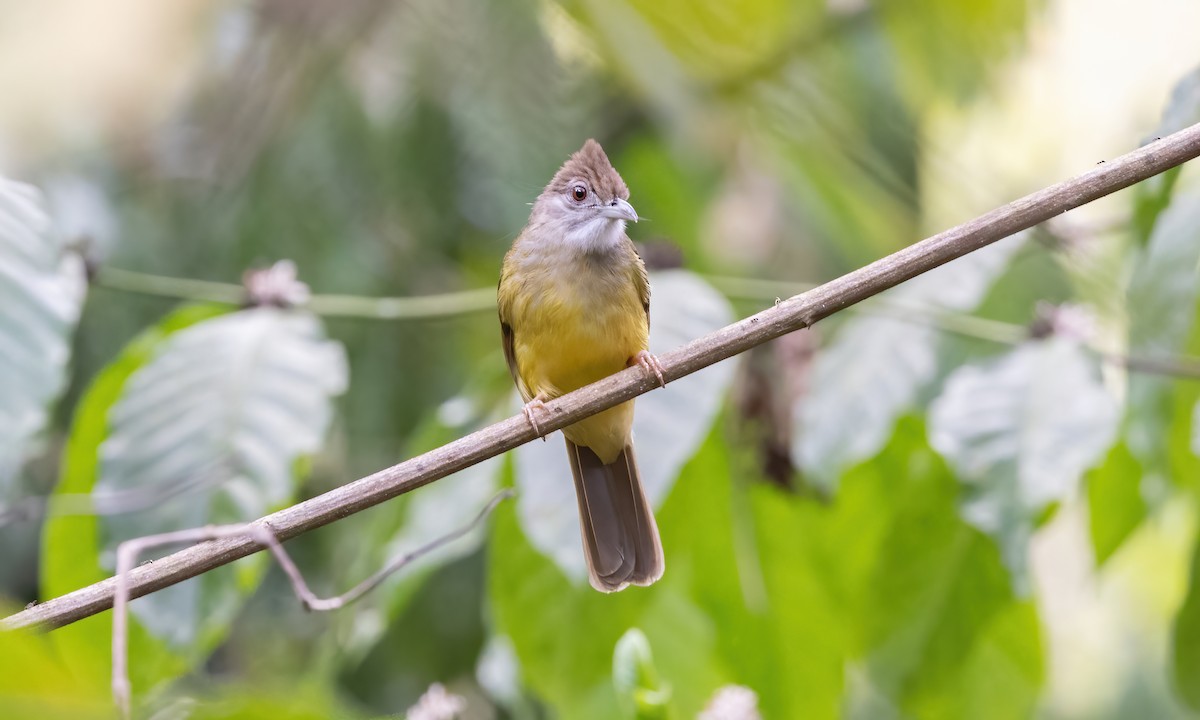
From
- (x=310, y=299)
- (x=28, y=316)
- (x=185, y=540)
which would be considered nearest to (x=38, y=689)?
(x=185, y=540)

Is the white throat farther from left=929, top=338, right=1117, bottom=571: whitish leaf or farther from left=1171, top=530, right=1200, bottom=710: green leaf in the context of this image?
left=1171, top=530, right=1200, bottom=710: green leaf

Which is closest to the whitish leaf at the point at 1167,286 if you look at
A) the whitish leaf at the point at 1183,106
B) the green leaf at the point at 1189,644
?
the whitish leaf at the point at 1183,106

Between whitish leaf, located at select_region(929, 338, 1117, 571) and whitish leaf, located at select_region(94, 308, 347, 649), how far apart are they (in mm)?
1243

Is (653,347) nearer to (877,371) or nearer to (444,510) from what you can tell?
(877,371)

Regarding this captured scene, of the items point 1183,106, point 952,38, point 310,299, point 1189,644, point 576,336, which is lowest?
point 1189,644

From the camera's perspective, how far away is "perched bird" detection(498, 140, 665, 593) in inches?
117

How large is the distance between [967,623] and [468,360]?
7.56 feet

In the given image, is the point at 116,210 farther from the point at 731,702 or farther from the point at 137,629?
the point at 731,702

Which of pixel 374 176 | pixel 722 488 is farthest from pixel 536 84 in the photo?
pixel 722 488

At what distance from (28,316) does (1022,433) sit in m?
1.86

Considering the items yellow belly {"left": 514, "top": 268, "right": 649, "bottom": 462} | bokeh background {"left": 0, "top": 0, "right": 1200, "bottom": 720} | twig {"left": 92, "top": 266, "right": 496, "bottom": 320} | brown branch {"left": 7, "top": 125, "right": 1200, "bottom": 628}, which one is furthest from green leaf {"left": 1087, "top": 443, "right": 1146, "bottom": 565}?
twig {"left": 92, "top": 266, "right": 496, "bottom": 320}

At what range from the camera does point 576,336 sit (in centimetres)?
298

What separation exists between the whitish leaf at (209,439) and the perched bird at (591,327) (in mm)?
638

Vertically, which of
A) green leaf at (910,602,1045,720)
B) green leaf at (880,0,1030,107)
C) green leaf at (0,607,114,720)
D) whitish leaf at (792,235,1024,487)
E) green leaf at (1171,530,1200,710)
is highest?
green leaf at (880,0,1030,107)
